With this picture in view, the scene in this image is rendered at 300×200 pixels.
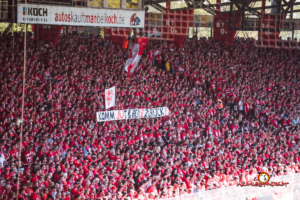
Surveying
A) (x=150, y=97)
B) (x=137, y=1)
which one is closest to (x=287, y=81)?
(x=150, y=97)

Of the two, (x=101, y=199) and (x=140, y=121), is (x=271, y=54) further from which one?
(x=101, y=199)

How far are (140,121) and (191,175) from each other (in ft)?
10.4

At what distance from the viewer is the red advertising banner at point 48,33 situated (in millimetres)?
14250

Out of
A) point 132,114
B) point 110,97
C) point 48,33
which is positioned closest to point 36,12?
point 48,33

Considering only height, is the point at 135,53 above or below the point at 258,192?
above

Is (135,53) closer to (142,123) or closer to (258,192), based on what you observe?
(142,123)

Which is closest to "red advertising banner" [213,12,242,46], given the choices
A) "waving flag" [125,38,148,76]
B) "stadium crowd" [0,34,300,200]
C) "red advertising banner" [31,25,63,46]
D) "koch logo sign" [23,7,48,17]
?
"stadium crowd" [0,34,300,200]

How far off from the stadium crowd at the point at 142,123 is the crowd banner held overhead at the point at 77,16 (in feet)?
4.97

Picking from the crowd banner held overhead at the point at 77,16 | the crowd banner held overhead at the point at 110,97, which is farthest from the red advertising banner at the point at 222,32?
the crowd banner held overhead at the point at 110,97

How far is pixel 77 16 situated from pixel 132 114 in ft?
12.0

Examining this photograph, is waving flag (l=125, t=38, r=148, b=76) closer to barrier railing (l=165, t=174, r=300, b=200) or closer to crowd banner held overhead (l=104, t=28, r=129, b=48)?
crowd banner held overhead (l=104, t=28, r=129, b=48)

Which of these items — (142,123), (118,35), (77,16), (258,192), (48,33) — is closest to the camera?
(258,192)

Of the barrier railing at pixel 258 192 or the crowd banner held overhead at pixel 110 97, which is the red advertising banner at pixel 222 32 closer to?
the crowd banner held overhead at pixel 110 97

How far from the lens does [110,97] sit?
1280 centimetres
